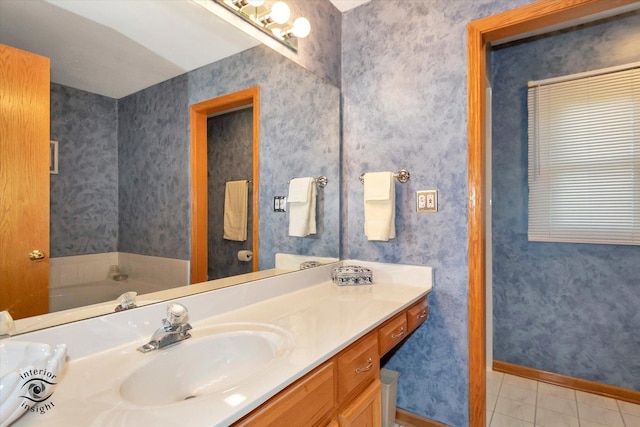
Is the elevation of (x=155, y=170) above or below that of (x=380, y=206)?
above

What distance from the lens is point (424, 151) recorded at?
5.67 feet

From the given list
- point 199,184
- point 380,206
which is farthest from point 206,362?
point 380,206

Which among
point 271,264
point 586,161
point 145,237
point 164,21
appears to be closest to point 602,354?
point 586,161

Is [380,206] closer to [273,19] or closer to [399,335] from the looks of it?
[399,335]

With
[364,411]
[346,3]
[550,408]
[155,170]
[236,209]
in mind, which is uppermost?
Answer: [346,3]

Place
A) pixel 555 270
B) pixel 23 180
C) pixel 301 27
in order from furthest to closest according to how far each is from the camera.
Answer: pixel 555 270, pixel 301 27, pixel 23 180

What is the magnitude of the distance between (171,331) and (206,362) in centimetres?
14

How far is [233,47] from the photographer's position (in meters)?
1.41

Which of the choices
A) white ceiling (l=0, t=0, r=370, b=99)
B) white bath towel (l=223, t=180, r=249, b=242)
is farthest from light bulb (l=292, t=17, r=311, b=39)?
white bath towel (l=223, t=180, r=249, b=242)

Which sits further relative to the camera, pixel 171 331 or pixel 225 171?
pixel 225 171

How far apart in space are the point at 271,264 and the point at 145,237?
592 mm

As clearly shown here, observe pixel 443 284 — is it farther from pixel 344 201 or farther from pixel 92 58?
pixel 92 58

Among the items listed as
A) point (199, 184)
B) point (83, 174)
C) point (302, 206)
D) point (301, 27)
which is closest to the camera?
point (83, 174)

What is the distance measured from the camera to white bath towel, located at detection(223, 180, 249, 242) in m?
1.38
